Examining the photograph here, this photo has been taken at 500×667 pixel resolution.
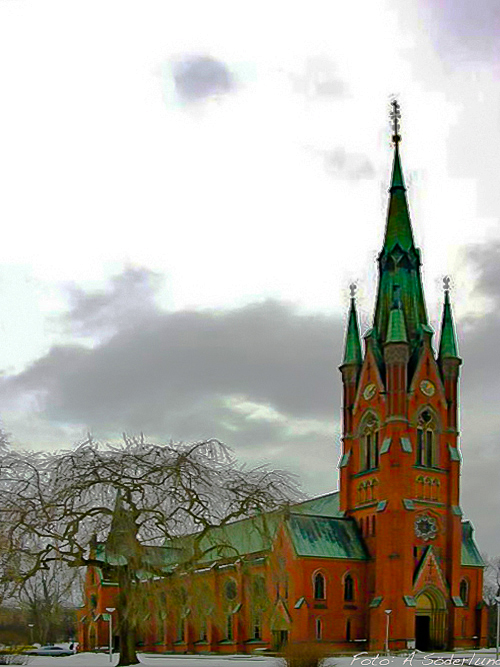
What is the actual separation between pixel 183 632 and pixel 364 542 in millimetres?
20906

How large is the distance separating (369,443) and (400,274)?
48.1 feet

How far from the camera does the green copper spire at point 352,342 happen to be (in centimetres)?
8319

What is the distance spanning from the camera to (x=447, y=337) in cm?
8088

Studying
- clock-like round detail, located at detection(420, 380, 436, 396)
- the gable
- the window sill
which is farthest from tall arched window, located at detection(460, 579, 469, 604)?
clock-like round detail, located at detection(420, 380, 436, 396)

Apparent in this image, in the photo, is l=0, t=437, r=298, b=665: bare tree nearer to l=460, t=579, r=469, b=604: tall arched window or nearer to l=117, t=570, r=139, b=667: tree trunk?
l=117, t=570, r=139, b=667: tree trunk

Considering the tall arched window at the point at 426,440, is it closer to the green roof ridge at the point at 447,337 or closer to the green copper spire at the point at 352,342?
the green roof ridge at the point at 447,337

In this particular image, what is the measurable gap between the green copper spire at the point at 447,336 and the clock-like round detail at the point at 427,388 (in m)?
3.60

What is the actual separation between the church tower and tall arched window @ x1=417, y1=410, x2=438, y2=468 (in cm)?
10

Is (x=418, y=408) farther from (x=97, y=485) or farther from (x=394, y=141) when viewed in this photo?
(x=97, y=485)

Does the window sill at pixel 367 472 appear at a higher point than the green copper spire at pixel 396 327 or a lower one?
lower

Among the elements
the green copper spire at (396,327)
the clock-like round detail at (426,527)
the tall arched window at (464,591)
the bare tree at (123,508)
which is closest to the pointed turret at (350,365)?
the green copper spire at (396,327)

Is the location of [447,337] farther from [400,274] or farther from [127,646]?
[127,646]

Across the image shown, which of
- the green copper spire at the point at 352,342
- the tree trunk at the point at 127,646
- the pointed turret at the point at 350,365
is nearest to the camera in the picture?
the tree trunk at the point at 127,646

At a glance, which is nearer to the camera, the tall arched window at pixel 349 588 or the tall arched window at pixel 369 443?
the tall arched window at pixel 349 588
